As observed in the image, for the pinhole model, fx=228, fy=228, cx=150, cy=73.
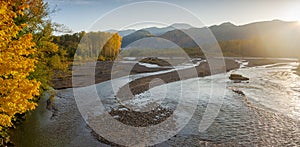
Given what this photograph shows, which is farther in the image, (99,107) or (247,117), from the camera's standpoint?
(99,107)

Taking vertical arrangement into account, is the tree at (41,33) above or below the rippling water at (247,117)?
above

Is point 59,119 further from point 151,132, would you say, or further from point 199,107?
point 199,107

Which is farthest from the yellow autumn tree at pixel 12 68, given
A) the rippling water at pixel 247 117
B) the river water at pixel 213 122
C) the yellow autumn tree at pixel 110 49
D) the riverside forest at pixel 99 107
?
the yellow autumn tree at pixel 110 49

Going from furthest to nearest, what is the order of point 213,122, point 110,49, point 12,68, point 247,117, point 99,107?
point 110,49 → point 99,107 → point 247,117 → point 213,122 → point 12,68

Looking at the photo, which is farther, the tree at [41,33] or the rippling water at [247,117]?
the tree at [41,33]

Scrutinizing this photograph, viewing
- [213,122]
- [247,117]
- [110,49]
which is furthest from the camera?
[110,49]

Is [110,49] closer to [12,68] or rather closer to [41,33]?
[41,33]

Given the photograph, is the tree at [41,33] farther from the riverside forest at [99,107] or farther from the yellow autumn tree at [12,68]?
the yellow autumn tree at [12,68]

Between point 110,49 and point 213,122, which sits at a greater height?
point 110,49

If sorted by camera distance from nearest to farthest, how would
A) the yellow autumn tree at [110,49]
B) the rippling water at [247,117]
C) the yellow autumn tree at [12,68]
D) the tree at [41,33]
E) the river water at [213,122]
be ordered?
the yellow autumn tree at [12,68] → the river water at [213,122] → the rippling water at [247,117] → the tree at [41,33] → the yellow autumn tree at [110,49]

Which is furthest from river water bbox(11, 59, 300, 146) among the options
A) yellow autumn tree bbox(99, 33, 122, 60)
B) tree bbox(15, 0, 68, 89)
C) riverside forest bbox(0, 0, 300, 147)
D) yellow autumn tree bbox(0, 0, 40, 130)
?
yellow autumn tree bbox(99, 33, 122, 60)

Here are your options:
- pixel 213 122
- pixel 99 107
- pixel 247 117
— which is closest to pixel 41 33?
pixel 99 107

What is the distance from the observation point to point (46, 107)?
28.7 metres

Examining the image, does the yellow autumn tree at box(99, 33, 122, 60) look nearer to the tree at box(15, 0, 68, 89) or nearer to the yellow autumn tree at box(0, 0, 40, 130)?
the tree at box(15, 0, 68, 89)
